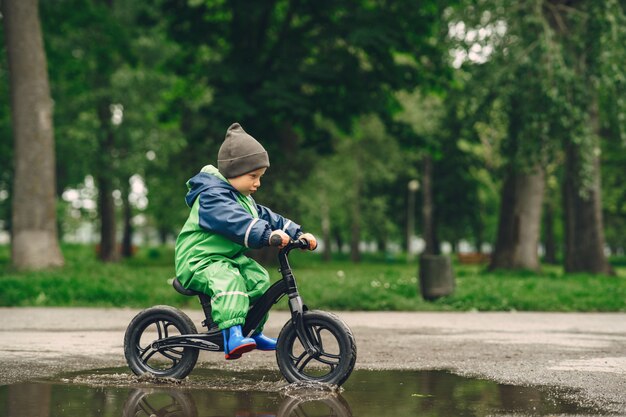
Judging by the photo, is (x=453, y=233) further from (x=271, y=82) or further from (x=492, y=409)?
(x=492, y=409)

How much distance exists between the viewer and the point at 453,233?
176ft

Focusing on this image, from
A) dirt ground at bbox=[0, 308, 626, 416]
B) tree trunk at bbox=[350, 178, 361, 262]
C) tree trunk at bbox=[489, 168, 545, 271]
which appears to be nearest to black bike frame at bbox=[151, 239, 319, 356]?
dirt ground at bbox=[0, 308, 626, 416]

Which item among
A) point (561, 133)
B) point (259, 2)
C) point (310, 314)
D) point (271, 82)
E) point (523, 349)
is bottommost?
point (523, 349)

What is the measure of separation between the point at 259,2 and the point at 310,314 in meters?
20.2

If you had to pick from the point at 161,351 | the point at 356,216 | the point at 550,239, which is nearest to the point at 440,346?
the point at 161,351

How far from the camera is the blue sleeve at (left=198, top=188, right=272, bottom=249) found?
553 cm

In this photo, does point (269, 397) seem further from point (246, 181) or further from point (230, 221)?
point (246, 181)

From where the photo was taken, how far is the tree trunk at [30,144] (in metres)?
16.1

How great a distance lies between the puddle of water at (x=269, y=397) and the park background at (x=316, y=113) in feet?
20.4

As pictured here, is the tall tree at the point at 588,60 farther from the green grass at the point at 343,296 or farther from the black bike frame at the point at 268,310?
the black bike frame at the point at 268,310

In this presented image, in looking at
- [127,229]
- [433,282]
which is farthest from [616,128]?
[127,229]

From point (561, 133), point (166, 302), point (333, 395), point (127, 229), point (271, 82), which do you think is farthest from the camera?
point (127, 229)

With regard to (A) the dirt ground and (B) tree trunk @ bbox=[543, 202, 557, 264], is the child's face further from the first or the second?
(B) tree trunk @ bbox=[543, 202, 557, 264]

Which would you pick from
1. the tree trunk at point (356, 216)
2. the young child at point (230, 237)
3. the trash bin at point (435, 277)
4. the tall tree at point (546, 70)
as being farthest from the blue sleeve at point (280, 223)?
the tree trunk at point (356, 216)
